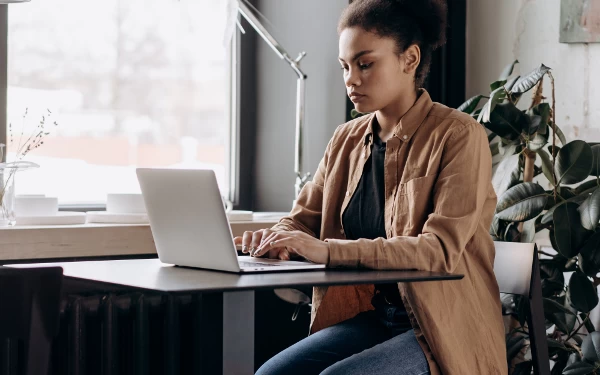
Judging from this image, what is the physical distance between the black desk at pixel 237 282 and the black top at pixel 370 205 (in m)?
0.33

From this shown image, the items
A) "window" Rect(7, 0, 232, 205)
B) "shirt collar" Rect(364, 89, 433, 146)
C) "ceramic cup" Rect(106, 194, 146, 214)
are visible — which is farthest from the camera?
"window" Rect(7, 0, 232, 205)

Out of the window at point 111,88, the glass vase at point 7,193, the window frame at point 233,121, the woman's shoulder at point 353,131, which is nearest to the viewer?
the woman's shoulder at point 353,131

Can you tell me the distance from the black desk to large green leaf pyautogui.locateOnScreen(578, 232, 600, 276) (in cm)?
80

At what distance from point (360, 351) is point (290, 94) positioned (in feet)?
4.81

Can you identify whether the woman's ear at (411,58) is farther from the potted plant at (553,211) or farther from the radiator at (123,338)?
the radiator at (123,338)

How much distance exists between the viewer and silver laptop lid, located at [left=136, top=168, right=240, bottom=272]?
1488 millimetres

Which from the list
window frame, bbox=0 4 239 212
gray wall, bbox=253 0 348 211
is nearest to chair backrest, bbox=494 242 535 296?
gray wall, bbox=253 0 348 211

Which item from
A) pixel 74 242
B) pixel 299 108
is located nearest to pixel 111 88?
pixel 299 108

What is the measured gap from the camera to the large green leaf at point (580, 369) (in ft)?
6.90

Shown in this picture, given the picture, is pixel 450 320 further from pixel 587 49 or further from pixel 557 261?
pixel 587 49

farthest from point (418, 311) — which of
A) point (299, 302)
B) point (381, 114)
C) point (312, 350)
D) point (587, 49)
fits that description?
point (587, 49)

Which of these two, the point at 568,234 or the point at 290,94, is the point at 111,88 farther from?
the point at 568,234

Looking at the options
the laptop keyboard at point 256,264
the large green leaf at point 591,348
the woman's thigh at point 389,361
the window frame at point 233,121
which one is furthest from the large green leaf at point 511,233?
the window frame at point 233,121

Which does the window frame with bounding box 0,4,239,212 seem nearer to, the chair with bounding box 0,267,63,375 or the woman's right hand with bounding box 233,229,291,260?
the woman's right hand with bounding box 233,229,291,260
